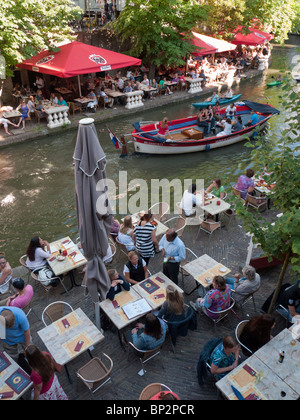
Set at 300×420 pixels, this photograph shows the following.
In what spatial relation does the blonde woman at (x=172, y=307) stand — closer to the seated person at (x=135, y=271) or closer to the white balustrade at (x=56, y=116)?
the seated person at (x=135, y=271)

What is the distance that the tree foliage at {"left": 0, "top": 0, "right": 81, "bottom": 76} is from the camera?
48.9ft

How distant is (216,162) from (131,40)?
13.4m

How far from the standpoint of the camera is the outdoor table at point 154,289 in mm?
6309

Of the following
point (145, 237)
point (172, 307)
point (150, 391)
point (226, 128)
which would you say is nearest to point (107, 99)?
point (226, 128)

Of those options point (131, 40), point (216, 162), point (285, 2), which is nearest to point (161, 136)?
point (216, 162)

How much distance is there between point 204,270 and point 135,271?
140cm

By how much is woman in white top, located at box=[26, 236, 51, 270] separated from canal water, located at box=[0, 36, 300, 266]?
2.18 m

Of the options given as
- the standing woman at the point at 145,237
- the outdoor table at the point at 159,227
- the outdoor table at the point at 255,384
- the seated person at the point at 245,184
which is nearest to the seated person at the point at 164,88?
the seated person at the point at 245,184

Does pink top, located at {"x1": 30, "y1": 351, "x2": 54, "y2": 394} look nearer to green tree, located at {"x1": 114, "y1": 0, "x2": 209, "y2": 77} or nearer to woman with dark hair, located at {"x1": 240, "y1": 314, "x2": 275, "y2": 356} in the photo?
woman with dark hair, located at {"x1": 240, "y1": 314, "x2": 275, "y2": 356}

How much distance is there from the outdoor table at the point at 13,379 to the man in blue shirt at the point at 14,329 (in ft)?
1.36

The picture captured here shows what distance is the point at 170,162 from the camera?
1520 centimetres

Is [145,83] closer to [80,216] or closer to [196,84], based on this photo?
[196,84]

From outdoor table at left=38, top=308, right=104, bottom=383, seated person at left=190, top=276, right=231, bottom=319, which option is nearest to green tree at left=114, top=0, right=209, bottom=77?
seated person at left=190, top=276, right=231, bottom=319

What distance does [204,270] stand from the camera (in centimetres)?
709
